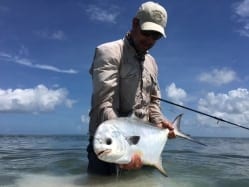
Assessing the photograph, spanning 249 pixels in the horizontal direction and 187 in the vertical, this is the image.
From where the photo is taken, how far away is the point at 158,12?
5.24m

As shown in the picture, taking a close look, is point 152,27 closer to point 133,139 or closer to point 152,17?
point 152,17

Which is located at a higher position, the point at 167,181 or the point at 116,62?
the point at 116,62

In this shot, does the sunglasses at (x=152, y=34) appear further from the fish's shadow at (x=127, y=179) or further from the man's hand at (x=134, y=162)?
the fish's shadow at (x=127, y=179)

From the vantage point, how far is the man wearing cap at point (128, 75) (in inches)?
206

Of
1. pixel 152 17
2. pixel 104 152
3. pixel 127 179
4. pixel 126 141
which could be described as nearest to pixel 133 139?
pixel 126 141

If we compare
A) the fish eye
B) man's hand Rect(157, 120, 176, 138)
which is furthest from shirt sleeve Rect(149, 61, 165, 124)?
the fish eye

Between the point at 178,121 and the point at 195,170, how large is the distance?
330 centimetres

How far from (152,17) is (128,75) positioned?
85 cm

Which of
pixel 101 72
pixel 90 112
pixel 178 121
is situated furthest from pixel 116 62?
pixel 178 121

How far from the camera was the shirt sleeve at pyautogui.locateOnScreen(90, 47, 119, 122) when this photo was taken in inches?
207

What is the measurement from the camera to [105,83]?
207 inches

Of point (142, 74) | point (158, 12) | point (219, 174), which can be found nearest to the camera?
point (158, 12)

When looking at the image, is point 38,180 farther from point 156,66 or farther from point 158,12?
point 158,12

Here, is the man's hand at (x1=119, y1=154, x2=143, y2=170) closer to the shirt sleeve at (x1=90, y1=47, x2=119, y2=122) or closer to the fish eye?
the fish eye
